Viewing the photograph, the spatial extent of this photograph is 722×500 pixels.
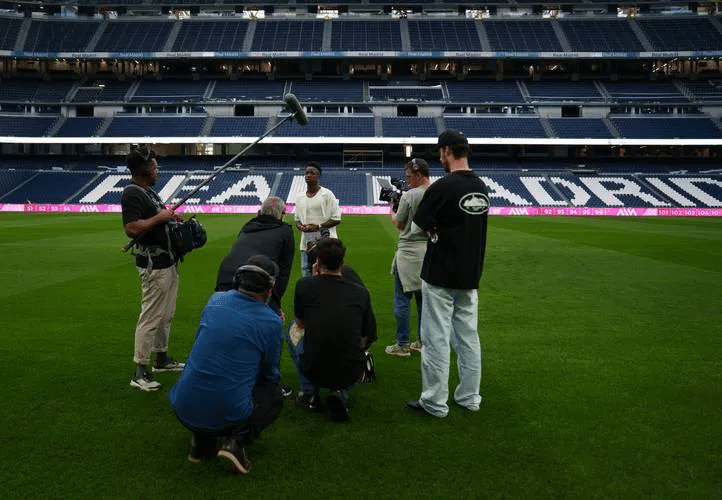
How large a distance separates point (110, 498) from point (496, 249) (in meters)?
17.2

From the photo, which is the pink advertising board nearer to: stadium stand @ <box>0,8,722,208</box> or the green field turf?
stadium stand @ <box>0,8,722,208</box>

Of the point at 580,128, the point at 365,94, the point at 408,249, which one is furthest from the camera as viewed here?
the point at 365,94

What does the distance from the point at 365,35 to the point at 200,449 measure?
208 ft

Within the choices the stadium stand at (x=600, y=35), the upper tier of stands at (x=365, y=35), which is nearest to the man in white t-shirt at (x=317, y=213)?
the upper tier of stands at (x=365, y=35)

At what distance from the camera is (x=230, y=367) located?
4223 millimetres

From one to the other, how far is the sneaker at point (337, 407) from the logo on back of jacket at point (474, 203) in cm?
207

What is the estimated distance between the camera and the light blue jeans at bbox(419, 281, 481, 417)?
5332 millimetres

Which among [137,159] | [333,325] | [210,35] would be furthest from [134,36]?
[333,325]

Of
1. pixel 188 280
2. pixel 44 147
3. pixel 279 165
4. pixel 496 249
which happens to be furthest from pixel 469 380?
pixel 44 147

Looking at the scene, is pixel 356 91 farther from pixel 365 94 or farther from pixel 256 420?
pixel 256 420

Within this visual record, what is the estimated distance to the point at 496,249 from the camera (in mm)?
19734

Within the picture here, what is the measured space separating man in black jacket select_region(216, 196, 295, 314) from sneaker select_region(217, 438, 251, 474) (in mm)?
1846

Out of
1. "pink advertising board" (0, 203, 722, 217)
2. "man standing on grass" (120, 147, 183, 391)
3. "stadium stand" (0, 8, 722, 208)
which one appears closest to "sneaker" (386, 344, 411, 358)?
"man standing on grass" (120, 147, 183, 391)

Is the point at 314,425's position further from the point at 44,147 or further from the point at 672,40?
the point at 672,40
